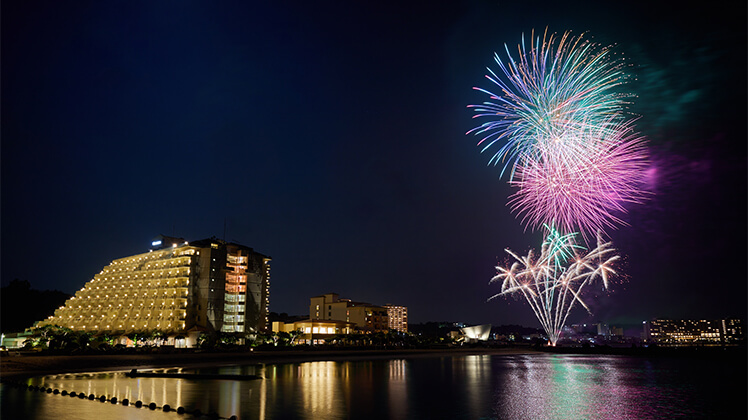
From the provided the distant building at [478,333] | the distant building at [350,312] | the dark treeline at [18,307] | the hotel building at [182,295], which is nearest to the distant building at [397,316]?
the distant building at [350,312]

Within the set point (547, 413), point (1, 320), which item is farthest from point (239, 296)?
point (547, 413)

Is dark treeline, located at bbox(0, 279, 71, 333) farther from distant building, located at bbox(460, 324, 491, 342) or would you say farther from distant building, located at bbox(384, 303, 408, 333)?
distant building, located at bbox(460, 324, 491, 342)

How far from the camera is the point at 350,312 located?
152125 millimetres

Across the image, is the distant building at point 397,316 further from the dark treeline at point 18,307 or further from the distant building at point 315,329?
the dark treeline at point 18,307

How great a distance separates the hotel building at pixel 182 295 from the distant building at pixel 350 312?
154 feet

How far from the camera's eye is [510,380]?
3509 centimetres

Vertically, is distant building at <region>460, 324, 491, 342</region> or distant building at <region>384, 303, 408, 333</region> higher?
distant building at <region>384, 303, 408, 333</region>

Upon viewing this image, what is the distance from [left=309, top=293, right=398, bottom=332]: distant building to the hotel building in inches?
1850

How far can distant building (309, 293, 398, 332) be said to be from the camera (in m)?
150

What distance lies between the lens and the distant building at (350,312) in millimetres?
150125

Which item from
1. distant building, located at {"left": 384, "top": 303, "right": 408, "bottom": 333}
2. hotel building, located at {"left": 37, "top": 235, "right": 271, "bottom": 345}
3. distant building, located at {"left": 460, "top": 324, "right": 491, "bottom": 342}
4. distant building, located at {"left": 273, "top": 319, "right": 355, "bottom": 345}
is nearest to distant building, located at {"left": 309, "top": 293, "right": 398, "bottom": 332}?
distant building, located at {"left": 384, "top": 303, "right": 408, "bottom": 333}

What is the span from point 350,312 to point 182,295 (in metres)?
66.0

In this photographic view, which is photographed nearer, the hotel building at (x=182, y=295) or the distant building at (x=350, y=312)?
the hotel building at (x=182, y=295)

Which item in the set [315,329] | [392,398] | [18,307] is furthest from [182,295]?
[392,398]
